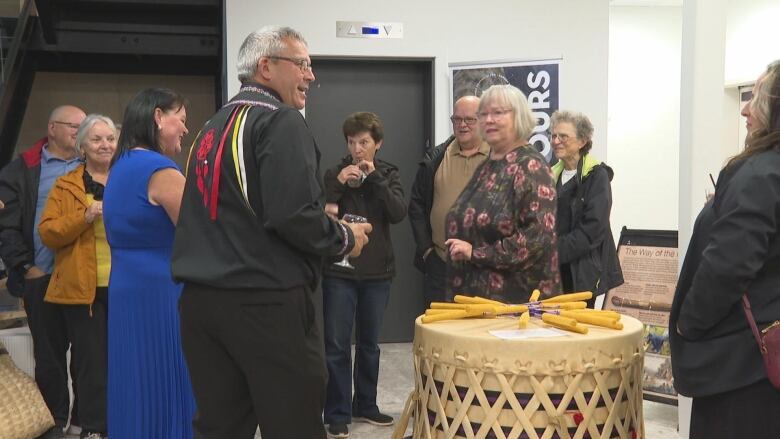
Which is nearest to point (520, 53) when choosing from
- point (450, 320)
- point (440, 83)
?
point (440, 83)

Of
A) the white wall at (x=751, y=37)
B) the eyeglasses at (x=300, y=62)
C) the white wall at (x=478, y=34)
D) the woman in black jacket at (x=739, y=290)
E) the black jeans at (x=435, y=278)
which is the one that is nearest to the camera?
the woman in black jacket at (x=739, y=290)

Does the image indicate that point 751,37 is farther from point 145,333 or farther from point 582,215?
point 145,333

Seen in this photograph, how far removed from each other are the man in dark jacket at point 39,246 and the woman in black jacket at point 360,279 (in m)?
1.34

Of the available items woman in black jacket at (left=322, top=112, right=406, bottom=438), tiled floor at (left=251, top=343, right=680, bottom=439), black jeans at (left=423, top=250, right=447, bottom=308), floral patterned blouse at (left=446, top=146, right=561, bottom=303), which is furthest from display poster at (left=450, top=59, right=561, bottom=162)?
floral patterned blouse at (left=446, top=146, right=561, bottom=303)

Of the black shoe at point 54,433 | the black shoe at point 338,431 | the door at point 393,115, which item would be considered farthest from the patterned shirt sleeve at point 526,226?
the door at point 393,115

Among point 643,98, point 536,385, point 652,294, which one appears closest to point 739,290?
point 536,385

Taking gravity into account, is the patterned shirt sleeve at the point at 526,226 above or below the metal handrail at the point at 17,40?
below

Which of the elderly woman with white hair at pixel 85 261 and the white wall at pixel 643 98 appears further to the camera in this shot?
the white wall at pixel 643 98

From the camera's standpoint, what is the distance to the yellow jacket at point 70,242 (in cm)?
340

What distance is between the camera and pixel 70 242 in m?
3.44

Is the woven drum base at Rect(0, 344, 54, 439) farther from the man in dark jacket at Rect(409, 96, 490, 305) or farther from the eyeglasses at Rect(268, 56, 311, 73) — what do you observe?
the eyeglasses at Rect(268, 56, 311, 73)

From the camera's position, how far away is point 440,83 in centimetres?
566

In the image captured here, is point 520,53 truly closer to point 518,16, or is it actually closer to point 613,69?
point 518,16

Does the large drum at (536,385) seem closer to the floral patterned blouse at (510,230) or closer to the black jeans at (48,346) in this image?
the floral patterned blouse at (510,230)
